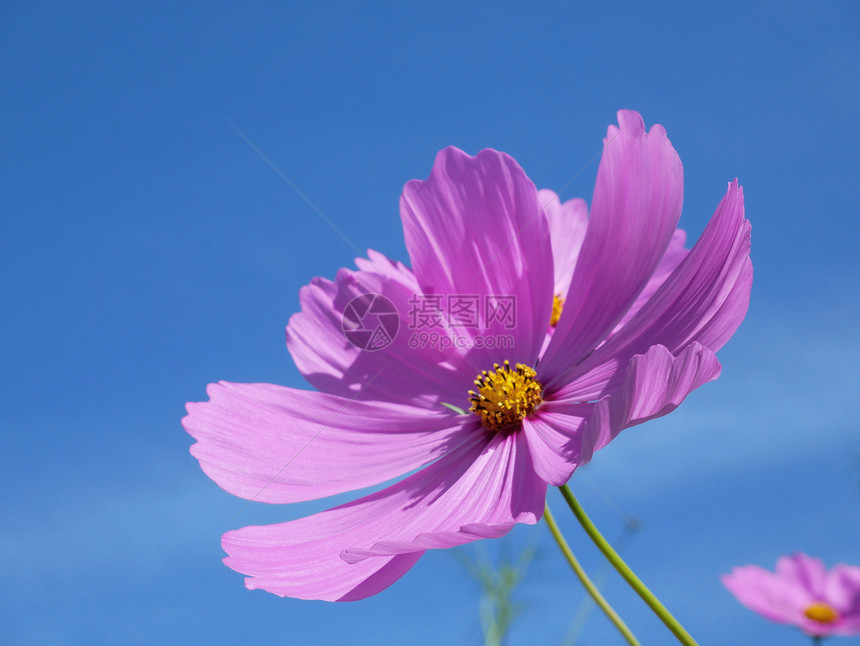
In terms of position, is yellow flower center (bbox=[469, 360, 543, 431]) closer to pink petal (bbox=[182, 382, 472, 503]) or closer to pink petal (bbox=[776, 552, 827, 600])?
pink petal (bbox=[182, 382, 472, 503])

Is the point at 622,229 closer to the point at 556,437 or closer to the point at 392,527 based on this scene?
the point at 556,437

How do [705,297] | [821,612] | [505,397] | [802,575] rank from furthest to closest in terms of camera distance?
[802,575]
[821,612]
[505,397]
[705,297]

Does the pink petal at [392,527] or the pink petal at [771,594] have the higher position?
the pink petal at [392,527]

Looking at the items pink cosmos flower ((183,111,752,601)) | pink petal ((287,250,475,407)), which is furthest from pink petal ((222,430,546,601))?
pink petal ((287,250,475,407))

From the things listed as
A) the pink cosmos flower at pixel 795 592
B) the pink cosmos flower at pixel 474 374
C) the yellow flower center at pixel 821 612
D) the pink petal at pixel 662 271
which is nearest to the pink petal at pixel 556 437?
the pink cosmos flower at pixel 474 374

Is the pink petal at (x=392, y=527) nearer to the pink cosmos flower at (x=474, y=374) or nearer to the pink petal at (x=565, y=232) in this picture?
the pink cosmos flower at (x=474, y=374)

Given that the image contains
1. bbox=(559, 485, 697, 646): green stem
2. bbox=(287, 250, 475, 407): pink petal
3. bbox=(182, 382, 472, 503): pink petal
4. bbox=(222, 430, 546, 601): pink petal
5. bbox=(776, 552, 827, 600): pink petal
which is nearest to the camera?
bbox=(559, 485, 697, 646): green stem

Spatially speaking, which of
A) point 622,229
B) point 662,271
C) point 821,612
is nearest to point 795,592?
point 821,612
